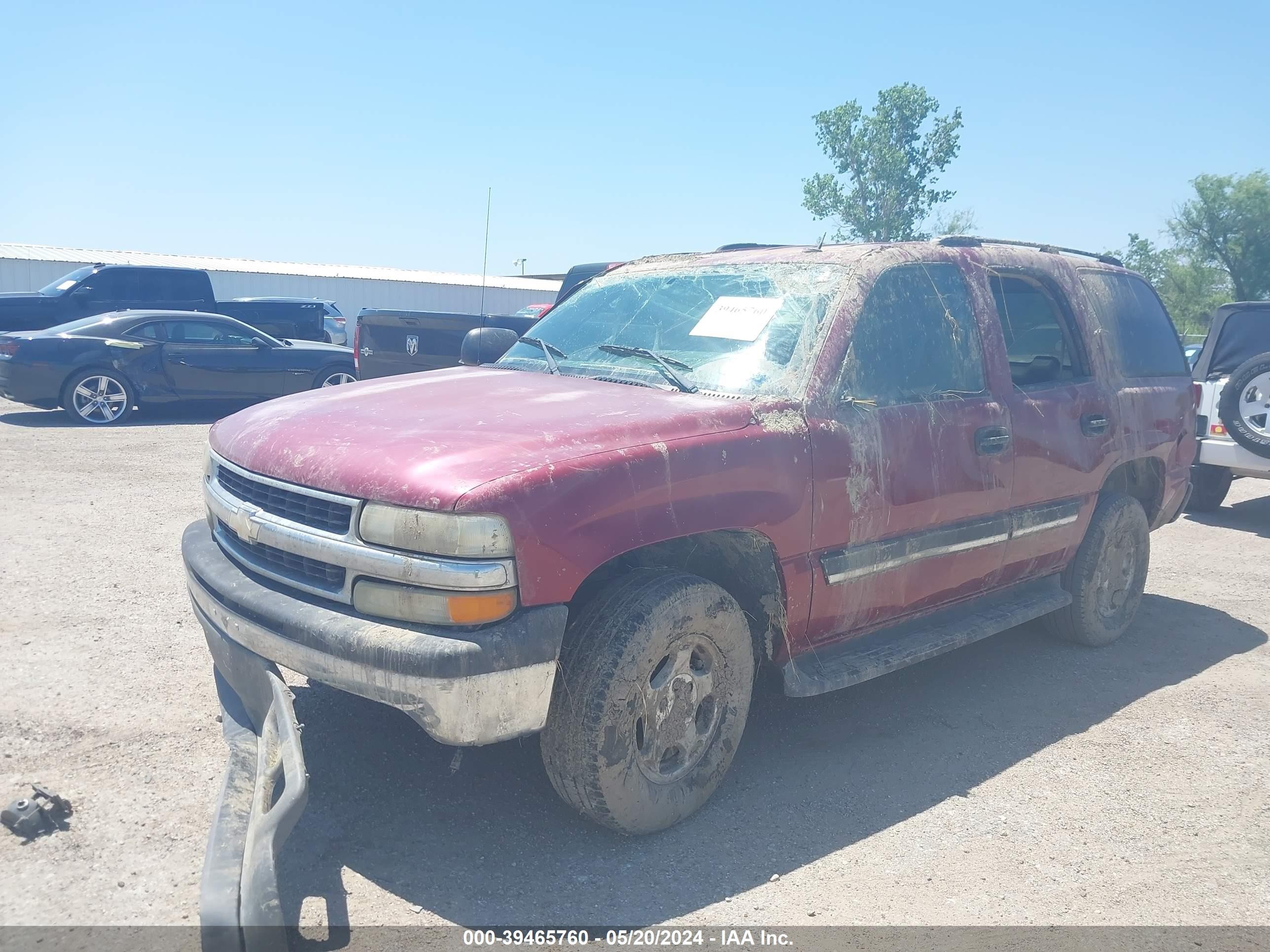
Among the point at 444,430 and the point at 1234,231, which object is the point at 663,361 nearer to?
the point at 444,430

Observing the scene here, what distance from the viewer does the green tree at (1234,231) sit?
4962 cm

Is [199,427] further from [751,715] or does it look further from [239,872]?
[239,872]

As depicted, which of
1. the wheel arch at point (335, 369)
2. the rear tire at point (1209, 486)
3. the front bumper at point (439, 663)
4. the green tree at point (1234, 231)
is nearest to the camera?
the front bumper at point (439, 663)

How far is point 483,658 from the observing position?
264 centimetres

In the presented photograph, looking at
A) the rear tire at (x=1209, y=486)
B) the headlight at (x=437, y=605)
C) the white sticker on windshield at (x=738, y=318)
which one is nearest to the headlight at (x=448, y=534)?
the headlight at (x=437, y=605)

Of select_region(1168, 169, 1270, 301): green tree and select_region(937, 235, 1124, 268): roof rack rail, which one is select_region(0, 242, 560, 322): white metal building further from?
select_region(1168, 169, 1270, 301): green tree

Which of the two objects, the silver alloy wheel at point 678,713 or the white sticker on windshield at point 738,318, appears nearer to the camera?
the silver alloy wheel at point 678,713

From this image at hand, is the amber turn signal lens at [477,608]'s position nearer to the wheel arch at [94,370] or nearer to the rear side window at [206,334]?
the wheel arch at [94,370]

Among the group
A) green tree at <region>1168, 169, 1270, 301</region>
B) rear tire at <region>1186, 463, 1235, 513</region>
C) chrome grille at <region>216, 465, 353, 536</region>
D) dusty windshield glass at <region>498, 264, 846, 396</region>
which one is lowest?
rear tire at <region>1186, 463, 1235, 513</region>

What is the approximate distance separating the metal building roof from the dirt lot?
26963 mm

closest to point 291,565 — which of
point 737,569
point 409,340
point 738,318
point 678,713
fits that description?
point 678,713

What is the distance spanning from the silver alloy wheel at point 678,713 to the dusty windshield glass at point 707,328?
965 millimetres

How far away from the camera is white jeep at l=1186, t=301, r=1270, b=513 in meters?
7.77

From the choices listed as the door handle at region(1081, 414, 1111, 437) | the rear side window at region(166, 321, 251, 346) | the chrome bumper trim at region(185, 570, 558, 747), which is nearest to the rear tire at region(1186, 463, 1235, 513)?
the door handle at region(1081, 414, 1111, 437)
